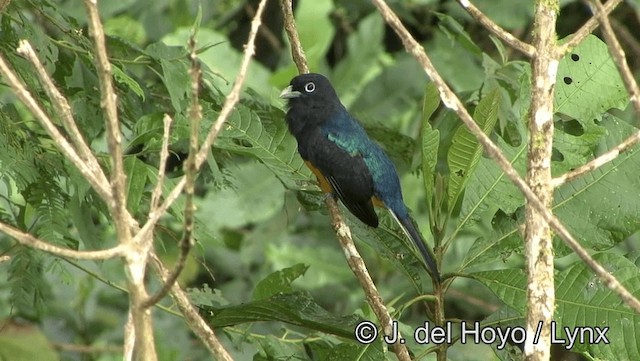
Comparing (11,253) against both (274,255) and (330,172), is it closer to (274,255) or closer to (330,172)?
(330,172)

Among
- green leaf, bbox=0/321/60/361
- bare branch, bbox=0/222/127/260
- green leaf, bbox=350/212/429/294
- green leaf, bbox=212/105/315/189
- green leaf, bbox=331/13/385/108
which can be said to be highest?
green leaf, bbox=331/13/385/108

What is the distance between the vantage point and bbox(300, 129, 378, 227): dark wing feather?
512 cm

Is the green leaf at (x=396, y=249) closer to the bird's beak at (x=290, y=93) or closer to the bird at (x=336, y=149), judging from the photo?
the bird at (x=336, y=149)

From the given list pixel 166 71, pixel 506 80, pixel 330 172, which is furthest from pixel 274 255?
pixel 166 71

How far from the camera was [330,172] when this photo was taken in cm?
527

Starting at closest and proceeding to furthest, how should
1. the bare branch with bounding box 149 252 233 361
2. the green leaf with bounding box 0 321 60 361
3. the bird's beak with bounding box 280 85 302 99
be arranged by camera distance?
the bare branch with bounding box 149 252 233 361 → the green leaf with bounding box 0 321 60 361 → the bird's beak with bounding box 280 85 302 99

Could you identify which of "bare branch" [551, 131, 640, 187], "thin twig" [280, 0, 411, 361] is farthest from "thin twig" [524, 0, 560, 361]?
"thin twig" [280, 0, 411, 361]

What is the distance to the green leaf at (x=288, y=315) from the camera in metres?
3.65

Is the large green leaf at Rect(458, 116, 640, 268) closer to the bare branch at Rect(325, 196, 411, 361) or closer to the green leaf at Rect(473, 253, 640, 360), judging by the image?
the green leaf at Rect(473, 253, 640, 360)

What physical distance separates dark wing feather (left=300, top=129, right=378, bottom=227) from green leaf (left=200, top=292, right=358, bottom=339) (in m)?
1.21

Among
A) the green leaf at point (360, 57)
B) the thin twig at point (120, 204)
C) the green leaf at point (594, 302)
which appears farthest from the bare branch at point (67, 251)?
the green leaf at point (360, 57)

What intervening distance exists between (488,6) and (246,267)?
2184mm

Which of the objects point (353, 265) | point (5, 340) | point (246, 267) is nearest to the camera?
point (353, 265)

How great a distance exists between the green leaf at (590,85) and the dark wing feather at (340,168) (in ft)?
4.57
